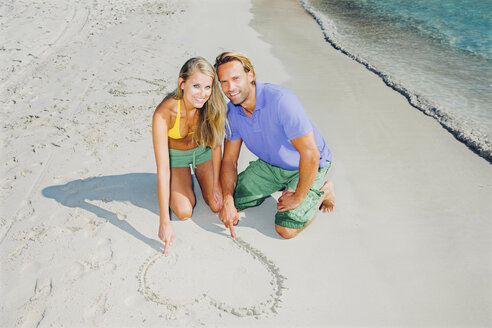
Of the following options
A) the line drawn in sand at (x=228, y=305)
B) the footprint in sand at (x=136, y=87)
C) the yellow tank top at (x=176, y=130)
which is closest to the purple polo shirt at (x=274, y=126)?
the yellow tank top at (x=176, y=130)

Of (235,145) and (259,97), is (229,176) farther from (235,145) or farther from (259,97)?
(259,97)

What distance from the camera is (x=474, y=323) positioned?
2.34 meters

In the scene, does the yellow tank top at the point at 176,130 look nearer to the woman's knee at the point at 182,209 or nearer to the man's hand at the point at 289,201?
the woman's knee at the point at 182,209

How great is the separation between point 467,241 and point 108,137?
3.79m

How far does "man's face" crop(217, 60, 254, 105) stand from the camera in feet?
8.82

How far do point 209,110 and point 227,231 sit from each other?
1.00m

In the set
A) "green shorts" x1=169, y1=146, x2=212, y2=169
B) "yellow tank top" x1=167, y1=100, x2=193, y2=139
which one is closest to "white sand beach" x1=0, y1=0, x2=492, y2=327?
"green shorts" x1=169, y1=146, x2=212, y2=169

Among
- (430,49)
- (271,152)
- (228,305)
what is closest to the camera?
(228,305)

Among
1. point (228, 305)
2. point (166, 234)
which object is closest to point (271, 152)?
point (166, 234)

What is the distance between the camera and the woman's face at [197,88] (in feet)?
9.23

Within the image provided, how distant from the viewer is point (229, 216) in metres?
3.02

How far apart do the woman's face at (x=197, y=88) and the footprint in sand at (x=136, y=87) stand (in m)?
2.99

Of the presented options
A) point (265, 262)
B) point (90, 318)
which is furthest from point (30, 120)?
point (265, 262)

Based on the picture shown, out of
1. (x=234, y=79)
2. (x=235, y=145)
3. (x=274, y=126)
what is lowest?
(x=235, y=145)
